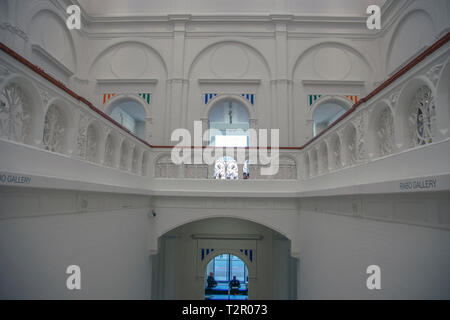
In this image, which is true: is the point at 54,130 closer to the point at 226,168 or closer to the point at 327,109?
the point at 226,168

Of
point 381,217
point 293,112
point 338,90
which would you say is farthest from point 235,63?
point 381,217

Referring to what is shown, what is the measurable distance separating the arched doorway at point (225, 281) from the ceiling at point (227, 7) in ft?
31.4

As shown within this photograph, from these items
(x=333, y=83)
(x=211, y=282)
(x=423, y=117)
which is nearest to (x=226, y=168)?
(x=423, y=117)

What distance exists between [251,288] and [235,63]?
27.7ft

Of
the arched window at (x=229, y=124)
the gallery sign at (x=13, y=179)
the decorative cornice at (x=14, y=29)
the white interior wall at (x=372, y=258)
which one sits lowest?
the white interior wall at (x=372, y=258)

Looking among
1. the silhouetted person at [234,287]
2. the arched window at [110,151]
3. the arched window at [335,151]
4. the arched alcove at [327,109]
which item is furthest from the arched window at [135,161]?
the silhouetted person at [234,287]

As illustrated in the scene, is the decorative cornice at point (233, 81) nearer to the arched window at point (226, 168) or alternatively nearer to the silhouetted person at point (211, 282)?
the arched window at point (226, 168)

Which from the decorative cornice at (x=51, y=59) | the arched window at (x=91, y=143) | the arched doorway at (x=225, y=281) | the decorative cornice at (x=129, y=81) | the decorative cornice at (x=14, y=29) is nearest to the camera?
the arched window at (x=91, y=143)

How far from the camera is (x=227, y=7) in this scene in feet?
34.1

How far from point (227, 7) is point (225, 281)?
12548 mm

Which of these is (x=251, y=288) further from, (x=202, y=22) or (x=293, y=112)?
(x=202, y=22)

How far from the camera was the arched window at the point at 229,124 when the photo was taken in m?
13.6

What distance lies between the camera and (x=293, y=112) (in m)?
9.90

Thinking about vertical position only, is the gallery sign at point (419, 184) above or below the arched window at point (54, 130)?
below
